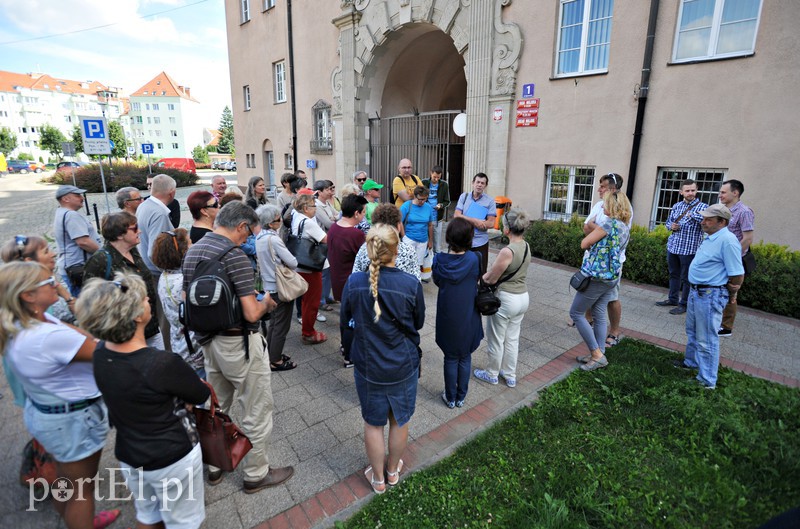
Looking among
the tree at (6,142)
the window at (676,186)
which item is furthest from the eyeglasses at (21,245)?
the tree at (6,142)

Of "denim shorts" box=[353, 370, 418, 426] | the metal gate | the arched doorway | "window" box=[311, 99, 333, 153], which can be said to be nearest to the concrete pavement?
"denim shorts" box=[353, 370, 418, 426]

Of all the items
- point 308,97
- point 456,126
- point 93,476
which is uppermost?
point 308,97

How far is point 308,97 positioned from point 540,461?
16071mm

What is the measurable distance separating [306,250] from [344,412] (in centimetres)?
192

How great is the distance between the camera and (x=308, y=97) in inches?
636

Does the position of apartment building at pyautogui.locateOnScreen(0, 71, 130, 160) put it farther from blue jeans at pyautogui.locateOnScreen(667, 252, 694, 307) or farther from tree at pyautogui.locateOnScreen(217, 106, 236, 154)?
blue jeans at pyautogui.locateOnScreen(667, 252, 694, 307)

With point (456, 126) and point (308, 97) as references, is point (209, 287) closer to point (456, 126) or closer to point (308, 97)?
point (456, 126)

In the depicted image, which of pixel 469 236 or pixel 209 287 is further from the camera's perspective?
pixel 469 236

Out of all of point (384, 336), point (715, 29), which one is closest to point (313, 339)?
point (384, 336)

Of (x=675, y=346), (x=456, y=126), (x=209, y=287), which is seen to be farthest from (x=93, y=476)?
(x=456, y=126)

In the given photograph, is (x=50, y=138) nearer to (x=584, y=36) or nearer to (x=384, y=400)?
(x=584, y=36)

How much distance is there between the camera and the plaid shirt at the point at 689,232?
5984 millimetres

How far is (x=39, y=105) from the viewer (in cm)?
8200

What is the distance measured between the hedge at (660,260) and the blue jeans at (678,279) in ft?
2.62
